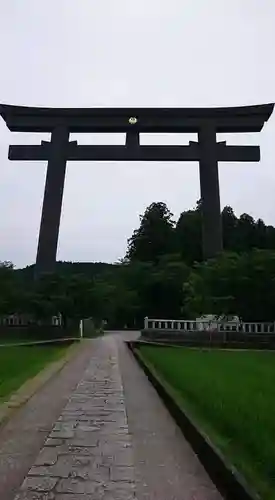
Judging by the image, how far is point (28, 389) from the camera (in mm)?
11078

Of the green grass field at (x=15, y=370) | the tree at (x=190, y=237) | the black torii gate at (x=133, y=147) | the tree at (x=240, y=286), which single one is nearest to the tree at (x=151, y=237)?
the tree at (x=190, y=237)

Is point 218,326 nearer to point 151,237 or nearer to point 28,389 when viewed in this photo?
point 28,389

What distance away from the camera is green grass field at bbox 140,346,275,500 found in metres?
5.30

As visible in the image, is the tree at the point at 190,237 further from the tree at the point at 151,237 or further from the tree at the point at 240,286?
the tree at the point at 240,286

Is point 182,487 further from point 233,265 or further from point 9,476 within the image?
point 233,265

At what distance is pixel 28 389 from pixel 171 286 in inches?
1224

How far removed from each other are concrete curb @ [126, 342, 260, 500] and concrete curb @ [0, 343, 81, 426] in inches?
80.1

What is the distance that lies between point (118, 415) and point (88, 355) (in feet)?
38.6

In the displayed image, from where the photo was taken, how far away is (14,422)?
8180mm

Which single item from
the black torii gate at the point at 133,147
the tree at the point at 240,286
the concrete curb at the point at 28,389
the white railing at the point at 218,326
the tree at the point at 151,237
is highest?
the tree at the point at 151,237

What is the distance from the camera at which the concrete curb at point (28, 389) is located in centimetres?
874

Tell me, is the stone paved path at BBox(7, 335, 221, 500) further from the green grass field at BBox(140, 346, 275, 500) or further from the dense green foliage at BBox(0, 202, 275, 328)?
the dense green foliage at BBox(0, 202, 275, 328)

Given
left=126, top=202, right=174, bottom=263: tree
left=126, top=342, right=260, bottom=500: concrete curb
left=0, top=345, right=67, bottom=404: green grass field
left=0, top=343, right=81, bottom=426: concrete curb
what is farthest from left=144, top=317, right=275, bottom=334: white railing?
left=126, top=202, right=174, bottom=263: tree

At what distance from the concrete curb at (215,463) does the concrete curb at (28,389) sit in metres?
2.03
